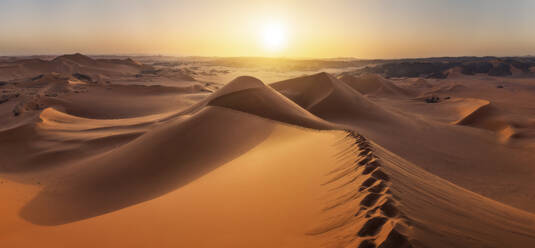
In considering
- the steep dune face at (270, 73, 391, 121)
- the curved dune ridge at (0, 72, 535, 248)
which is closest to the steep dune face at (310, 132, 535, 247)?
the curved dune ridge at (0, 72, 535, 248)

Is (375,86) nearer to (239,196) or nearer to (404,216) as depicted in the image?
(239,196)

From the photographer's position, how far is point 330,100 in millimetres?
17328

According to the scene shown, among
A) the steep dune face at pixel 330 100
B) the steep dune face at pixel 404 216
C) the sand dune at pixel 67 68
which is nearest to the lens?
the steep dune face at pixel 404 216

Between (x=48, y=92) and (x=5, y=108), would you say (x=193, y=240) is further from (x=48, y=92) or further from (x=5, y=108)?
(x=48, y=92)

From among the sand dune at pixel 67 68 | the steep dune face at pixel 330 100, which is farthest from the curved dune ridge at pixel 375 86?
the sand dune at pixel 67 68

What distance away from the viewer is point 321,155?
17.5 feet

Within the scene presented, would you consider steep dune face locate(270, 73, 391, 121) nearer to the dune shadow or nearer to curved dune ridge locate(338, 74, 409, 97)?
the dune shadow

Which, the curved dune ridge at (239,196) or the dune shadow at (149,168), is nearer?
the curved dune ridge at (239,196)

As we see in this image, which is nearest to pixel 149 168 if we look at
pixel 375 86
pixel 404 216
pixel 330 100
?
pixel 404 216

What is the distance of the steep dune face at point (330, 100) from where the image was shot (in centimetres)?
1612

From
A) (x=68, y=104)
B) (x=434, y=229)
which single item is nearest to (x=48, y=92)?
(x=68, y=104)

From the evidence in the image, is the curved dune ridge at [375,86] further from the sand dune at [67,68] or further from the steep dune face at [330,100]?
the sand dune at [67,68]

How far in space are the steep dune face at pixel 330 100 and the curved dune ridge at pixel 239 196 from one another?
6547mm

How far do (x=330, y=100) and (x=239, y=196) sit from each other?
14188 millimetres
